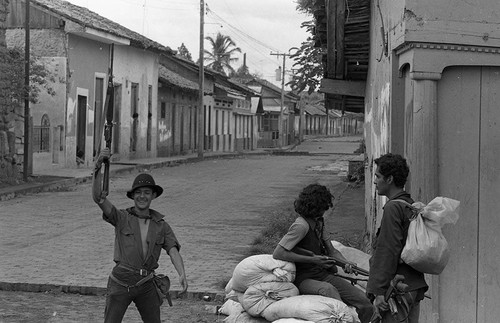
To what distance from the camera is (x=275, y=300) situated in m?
6.58

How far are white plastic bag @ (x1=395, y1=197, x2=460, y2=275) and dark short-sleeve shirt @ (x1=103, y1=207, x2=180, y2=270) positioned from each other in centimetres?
160

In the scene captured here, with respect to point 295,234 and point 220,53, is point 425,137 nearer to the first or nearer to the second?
point 295,234

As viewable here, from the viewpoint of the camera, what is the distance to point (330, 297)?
6344mm

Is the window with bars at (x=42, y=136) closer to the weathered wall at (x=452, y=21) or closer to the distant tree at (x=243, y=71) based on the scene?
the weathered wall at (x=452, y=21)

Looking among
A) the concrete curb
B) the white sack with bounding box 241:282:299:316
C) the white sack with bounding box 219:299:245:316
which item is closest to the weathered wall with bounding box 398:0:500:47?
the white sack with bounding box 241:282:299:316

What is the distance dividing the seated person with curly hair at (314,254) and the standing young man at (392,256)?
2.31ft

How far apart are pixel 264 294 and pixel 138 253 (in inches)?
Result: 43.8

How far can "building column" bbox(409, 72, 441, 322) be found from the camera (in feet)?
23.2

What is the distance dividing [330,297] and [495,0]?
8.73 ft

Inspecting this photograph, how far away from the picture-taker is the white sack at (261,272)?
645cm

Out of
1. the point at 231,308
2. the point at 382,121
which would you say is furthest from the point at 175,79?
the point at 231,308

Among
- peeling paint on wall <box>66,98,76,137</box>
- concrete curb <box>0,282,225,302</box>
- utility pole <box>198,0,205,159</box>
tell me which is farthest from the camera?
utility pole <box>198,0,205,159</box>

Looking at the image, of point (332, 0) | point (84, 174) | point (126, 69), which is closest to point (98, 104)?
point (126, 69)

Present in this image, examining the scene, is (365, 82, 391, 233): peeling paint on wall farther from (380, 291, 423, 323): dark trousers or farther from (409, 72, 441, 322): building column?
(380, 291, 423, 323): dark trousers
